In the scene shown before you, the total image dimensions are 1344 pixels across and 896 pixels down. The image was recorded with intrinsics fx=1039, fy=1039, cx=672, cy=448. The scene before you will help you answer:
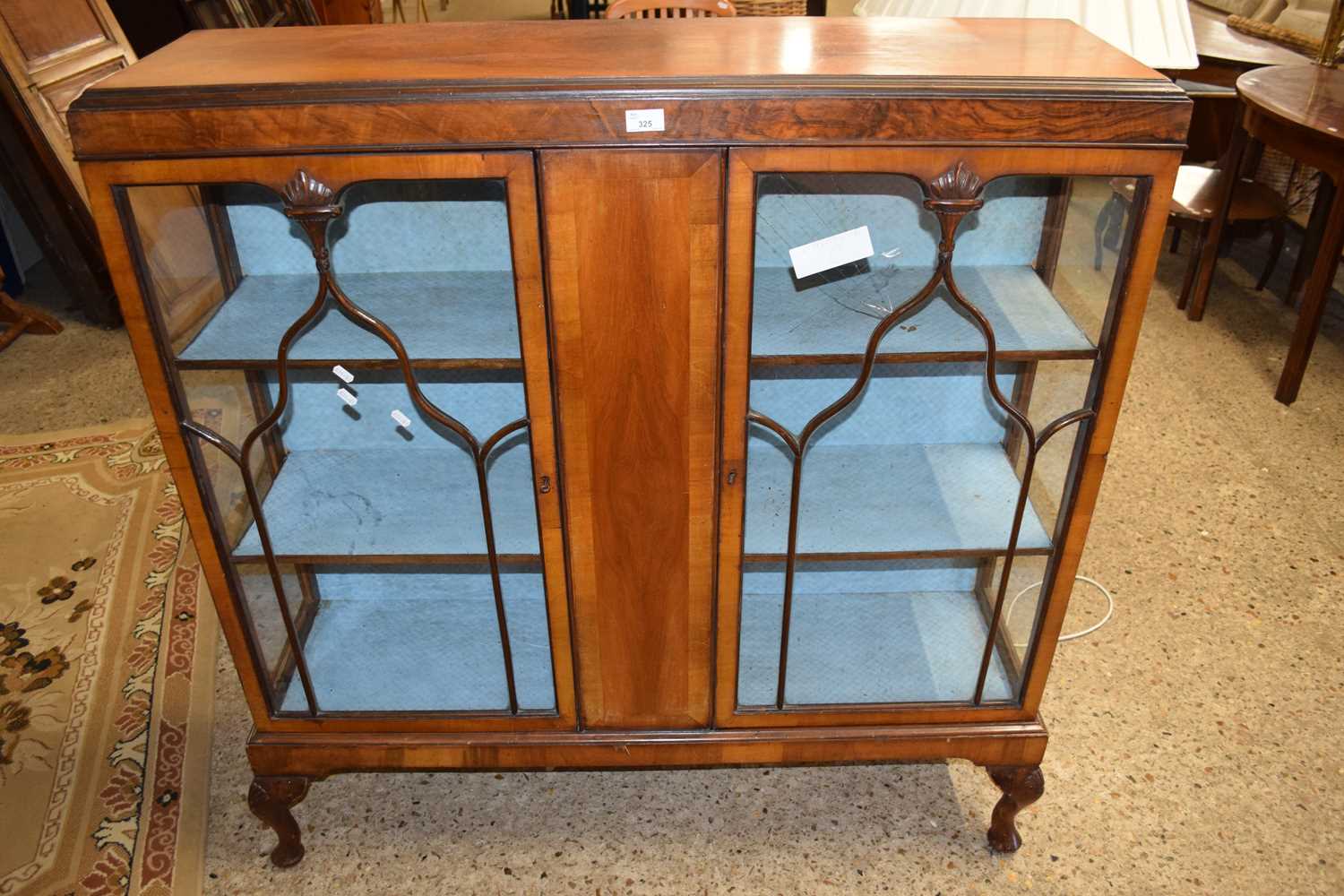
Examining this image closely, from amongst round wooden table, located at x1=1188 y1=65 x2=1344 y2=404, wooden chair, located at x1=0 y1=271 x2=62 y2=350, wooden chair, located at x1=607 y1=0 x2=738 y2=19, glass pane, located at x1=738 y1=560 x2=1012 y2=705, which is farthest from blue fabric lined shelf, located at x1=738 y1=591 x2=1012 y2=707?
wooden chair, located at x1=0 y1=271 x2=62 y2=350

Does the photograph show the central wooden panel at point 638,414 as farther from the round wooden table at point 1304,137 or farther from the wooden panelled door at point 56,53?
the wooden panelled door at point 56,53

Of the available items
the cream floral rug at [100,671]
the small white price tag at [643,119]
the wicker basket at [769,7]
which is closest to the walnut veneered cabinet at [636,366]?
the small white price tag at [643,119]

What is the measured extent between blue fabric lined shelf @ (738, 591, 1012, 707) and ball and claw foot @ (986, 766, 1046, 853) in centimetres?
14

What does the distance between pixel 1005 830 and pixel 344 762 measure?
3.81 ft

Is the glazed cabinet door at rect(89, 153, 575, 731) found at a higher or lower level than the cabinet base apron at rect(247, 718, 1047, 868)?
higher

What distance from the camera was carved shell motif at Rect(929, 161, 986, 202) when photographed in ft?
4.25

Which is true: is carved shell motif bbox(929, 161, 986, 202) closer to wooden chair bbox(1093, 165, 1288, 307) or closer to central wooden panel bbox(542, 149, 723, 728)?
central wooden panel bbox(542, 149, 723, 728)

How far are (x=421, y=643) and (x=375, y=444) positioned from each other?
38 centimetres

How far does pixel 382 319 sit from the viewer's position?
4.85 feet

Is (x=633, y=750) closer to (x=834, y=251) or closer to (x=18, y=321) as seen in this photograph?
(x=834, y=251)

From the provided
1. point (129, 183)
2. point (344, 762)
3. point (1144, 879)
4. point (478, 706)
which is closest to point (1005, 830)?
point (1144, 879)

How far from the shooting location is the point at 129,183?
1.30 m

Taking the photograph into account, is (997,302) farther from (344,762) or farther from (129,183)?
(344,762)

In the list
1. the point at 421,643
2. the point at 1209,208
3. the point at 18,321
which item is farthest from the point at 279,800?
the point at 1209,208
